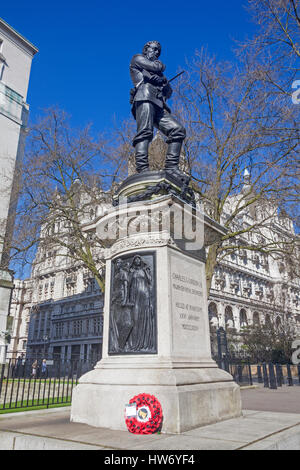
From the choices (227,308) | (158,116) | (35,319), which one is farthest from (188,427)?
(35,319)

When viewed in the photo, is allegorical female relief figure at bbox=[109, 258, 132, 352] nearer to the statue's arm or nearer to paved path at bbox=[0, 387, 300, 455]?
paved path at bbox=[0, 387, 300, 455]

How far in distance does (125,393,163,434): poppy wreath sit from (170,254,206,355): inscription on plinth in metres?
0.91

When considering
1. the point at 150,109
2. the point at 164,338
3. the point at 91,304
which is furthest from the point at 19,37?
the point at 91,304

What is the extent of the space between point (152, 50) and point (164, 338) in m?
5.90

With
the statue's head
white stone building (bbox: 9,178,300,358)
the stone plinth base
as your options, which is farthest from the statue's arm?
white stone building (bbox: 9,178,300,358)

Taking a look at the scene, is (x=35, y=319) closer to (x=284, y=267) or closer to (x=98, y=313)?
(x=98, y=313)

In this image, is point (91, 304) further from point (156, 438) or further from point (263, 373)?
point (156, 438)

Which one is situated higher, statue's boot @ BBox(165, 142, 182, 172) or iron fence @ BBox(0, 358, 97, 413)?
statue's boot @ BBox(165, 142, 182, 172)

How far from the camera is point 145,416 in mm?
4496

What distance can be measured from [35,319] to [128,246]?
70018mm

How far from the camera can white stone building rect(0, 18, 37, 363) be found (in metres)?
20.2

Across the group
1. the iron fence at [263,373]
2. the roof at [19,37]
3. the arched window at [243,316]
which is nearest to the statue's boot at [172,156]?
the iron fence at [263,373]

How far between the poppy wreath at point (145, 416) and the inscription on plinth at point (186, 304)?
0.91m

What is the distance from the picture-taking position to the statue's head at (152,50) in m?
7.49
